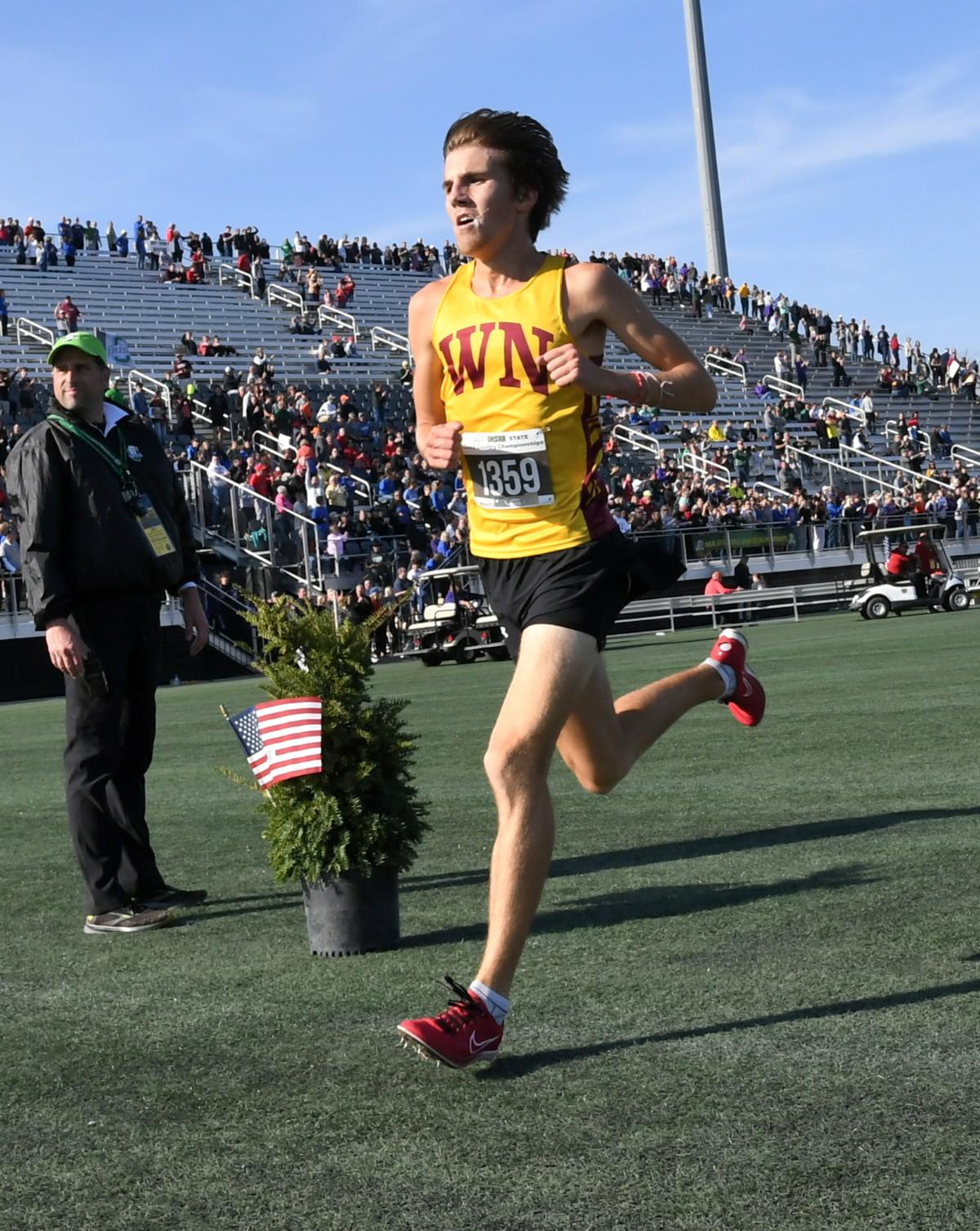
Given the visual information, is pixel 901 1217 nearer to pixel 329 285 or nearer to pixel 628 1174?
pixel 628 1174

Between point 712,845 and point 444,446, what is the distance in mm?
2996

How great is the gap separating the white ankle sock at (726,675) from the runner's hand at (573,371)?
77.1 inches

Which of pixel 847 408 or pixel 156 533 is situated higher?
pixel 847 408

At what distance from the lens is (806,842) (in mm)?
6734

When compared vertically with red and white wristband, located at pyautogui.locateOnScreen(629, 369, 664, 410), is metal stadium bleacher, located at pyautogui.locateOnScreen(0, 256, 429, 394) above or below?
above

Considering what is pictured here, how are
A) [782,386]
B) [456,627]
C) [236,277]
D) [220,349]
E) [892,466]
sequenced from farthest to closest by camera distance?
[782,386]
[236,277]
[892,466]
[220,349]
[456,627]

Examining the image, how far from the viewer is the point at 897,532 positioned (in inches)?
1369

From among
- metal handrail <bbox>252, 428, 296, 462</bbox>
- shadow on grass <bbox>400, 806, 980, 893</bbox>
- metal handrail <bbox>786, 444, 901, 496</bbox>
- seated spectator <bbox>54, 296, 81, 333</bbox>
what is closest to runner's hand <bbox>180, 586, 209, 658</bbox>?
shadow on grass <bbox>400, 806, 980, 893</bbox>

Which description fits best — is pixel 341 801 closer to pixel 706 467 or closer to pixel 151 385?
pixel 151 385

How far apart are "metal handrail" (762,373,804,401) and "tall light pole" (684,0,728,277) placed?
11539mm

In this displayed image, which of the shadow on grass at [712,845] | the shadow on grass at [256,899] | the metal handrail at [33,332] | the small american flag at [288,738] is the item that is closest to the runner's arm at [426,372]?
the small american flag at [288,738]

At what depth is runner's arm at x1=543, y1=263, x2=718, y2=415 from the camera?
423 centimetres

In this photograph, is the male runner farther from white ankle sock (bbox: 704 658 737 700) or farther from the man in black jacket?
the man in black jacket

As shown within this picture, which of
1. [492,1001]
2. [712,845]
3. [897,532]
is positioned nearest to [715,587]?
[897,532]
